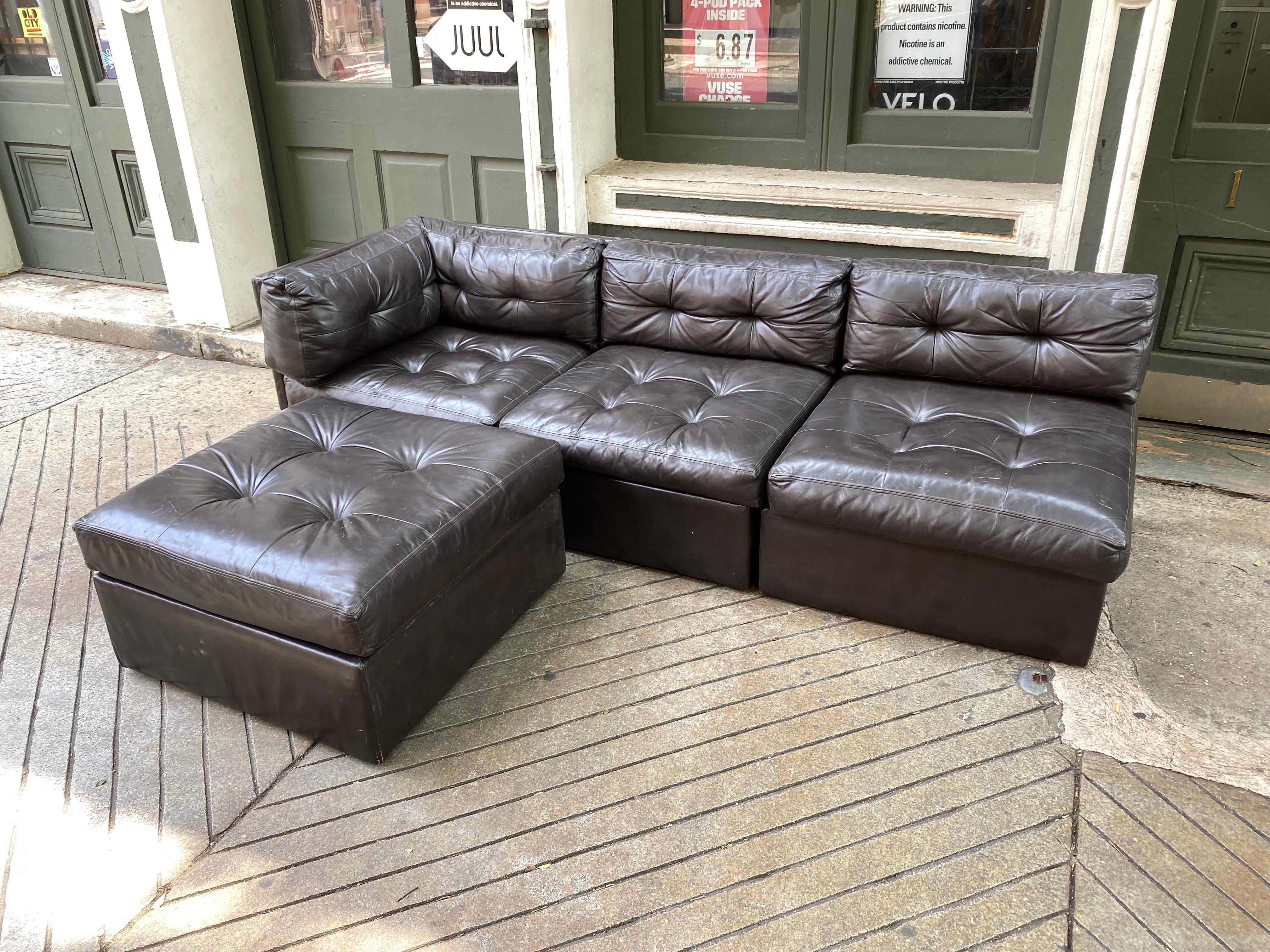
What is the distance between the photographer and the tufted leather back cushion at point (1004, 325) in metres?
2.71

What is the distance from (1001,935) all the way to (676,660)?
1009 millimetres

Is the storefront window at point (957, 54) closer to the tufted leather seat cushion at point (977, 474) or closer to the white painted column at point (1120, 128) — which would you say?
the white painted column at point (1120, 128)

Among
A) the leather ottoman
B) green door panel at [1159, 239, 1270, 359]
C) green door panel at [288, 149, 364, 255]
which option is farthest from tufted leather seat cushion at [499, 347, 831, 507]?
green door panel at [288, 149, 364, 255]

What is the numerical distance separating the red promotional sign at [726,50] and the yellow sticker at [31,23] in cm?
355

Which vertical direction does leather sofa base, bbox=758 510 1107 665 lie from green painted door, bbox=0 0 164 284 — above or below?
below

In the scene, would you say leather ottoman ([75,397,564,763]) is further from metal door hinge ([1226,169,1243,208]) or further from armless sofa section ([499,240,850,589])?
metal door hinge ([1226,169,1243,208])

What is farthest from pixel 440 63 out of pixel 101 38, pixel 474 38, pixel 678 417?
pixel 678 417

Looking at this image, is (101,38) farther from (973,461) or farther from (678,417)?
(973,461)

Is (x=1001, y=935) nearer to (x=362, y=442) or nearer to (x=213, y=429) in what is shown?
(x=362, y=442)

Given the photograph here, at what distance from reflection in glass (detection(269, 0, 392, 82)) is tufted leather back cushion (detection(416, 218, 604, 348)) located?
51.1 inches

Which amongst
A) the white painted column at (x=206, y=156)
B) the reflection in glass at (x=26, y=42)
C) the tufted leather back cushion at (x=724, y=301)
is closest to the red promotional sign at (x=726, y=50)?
the tufted leather back cushion at (x=724, y=301)

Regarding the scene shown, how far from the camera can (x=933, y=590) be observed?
2482 mm

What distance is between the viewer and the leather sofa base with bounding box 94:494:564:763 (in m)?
2.12

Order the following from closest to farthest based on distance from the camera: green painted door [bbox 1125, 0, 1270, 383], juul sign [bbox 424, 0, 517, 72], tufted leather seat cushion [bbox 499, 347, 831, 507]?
tufted leather seat cushion [bbox 499, 347, 831, 507] < green painted door [bbox 1125, 0, 1270, 383] < juul sign [bbox 424, 0, 517, 72]
